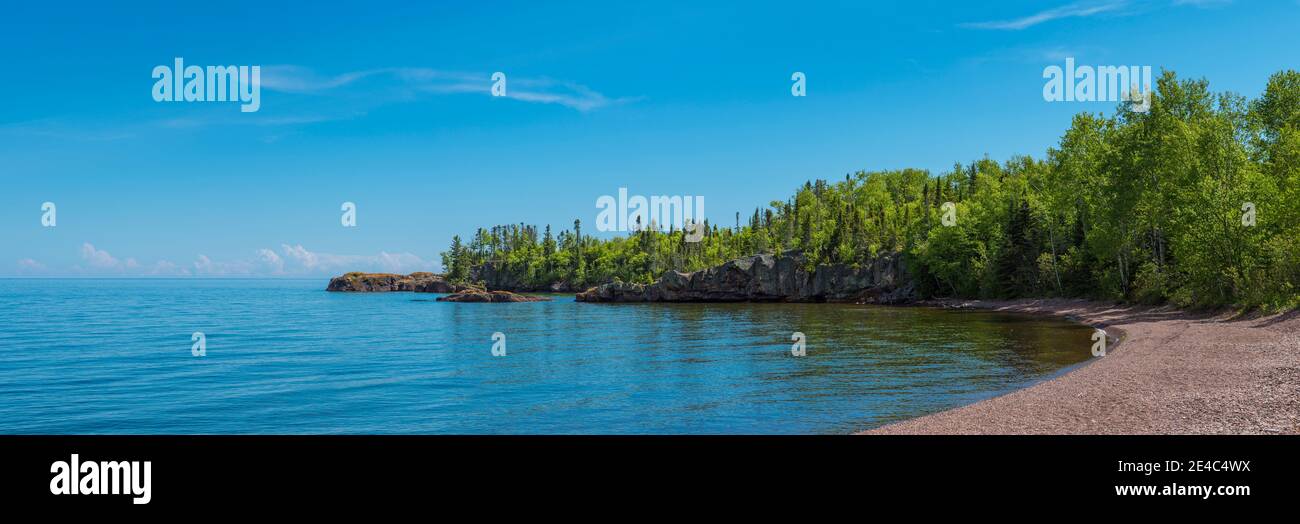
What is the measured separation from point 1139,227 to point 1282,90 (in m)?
19.6

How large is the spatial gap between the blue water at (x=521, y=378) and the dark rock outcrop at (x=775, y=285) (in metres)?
59.8

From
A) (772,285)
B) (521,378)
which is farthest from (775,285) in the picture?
(521,378)

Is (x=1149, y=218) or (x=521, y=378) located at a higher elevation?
(x=1149, y=218)

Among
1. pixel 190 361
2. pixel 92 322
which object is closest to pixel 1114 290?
pixel 190 361

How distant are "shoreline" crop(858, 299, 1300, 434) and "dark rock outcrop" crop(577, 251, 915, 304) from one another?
85840 millimetres

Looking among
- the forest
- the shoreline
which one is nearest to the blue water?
the shoreline

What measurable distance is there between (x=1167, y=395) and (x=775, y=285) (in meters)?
118

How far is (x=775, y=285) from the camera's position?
138 metres

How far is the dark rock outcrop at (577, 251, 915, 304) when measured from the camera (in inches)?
4872

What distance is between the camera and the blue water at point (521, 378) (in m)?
24.1
